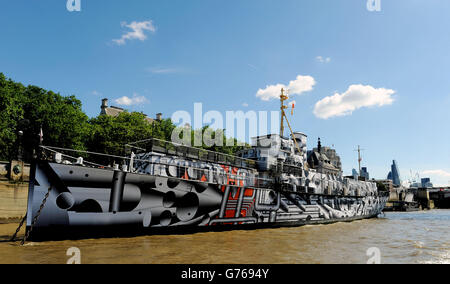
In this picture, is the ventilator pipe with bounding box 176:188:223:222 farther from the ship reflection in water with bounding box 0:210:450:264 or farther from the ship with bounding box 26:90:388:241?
the ship reflection in water with bounding box 0:210:450:264

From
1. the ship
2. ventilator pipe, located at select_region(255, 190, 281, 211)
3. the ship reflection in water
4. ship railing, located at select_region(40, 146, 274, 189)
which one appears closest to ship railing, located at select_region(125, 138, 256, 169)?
the ship

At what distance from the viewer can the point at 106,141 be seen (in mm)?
36094

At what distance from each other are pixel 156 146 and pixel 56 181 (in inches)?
247

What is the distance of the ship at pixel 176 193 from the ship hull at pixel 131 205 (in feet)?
0.11

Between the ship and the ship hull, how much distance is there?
3 cm

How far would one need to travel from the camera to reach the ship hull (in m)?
10.2

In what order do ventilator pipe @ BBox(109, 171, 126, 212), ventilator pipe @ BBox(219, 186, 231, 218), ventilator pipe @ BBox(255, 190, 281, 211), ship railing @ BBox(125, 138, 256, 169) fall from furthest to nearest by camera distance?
ventilator pipe @ BBox(255, 190, 281, 211)
ship railing @ BBox(125, 138, 256, 169)
ventilator pipe @ BBox(219, 186, 231, 218)
ventilator pipe @ BBox(109, 171, 126, 212)

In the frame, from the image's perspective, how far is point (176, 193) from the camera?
13.0 meters

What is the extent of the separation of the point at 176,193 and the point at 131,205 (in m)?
2.20

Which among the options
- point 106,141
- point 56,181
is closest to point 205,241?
point 56,181

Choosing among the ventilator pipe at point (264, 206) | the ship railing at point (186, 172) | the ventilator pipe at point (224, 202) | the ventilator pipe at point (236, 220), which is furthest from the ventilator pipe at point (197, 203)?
the ventilator pipe at point (264, 206)

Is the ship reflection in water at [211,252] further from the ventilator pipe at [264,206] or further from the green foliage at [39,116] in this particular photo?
the green foliage at [39,116]

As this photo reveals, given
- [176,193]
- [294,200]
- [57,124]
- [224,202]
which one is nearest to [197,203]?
[176,193]
